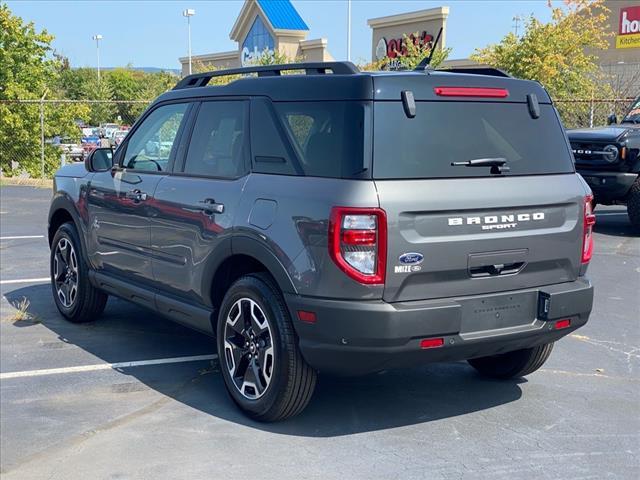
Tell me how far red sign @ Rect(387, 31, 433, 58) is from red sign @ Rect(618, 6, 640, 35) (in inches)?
378

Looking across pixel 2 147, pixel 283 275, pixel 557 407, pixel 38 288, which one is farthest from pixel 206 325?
pixel 2 147

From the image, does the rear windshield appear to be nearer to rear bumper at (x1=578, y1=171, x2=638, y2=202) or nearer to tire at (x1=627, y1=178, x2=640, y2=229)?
rear bumper at (x1=578, y1=171, x2=638, y2=202)

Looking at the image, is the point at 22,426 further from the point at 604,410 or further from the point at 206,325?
the point at 604,410

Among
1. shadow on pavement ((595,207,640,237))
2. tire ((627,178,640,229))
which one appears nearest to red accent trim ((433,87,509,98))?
tire ((627,178,640,229))

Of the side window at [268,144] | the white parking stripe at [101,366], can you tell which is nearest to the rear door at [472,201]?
the side window at [268,144]

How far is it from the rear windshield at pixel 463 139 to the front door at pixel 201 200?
1.08 m

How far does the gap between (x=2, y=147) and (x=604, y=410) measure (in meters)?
21.0

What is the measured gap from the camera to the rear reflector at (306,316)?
4160 millimetres

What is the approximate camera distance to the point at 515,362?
5.34 m

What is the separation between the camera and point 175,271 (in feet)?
17.7

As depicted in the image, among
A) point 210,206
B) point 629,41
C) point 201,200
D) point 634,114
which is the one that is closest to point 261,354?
point 210,206

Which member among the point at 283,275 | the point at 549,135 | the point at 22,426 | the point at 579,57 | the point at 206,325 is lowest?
the point at 22,426

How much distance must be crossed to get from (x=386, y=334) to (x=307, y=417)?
3.36ft

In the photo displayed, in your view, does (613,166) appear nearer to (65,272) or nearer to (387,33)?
(65,272)
